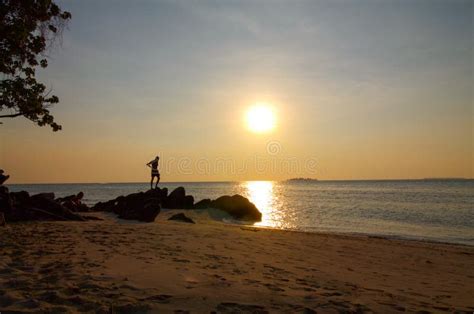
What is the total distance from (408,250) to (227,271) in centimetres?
1079

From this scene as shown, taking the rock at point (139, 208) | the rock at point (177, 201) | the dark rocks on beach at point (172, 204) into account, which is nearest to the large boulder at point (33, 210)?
the rock at point (139, 208)

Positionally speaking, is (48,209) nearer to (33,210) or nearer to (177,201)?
(33,210)

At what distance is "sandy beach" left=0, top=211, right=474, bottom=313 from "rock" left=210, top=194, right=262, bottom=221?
15649 millimetres

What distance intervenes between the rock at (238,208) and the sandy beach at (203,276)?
616 inches

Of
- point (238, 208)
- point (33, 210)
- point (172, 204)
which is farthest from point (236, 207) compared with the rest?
point (33, 210)

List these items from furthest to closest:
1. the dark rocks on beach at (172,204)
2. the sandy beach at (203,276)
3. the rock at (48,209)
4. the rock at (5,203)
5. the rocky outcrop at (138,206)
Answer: the dark rocks on beach at (172,204) → the rocky outcrop at (138,206) → the rock at (48,209) → the rock at (5,203) → the sandy beach at (203,276)

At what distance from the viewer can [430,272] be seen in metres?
11.3

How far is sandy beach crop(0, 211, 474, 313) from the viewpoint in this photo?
5848mm

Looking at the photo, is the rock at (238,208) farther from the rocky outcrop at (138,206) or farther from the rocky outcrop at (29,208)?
the rocky outcrop at (29,208)

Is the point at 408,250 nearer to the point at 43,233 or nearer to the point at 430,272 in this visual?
the point at 430,272

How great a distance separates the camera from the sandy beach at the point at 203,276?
5.85 metres

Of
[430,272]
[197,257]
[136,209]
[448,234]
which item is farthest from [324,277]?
[448,234]

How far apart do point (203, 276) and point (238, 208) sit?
22.2m

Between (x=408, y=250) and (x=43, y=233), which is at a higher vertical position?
(x=43, y=233)
